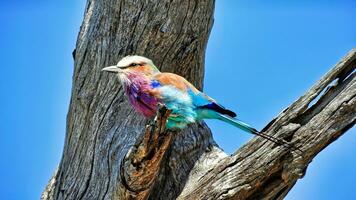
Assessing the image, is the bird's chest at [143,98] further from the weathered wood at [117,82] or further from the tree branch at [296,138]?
the weathered wood at [117,82]

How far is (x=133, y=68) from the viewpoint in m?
3.90

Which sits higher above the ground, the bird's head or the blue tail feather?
the bird's head


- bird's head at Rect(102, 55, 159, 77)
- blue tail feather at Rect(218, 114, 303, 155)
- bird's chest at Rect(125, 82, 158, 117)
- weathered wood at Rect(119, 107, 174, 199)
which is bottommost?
weathered wood at Rect(119, 107, 174, 199)

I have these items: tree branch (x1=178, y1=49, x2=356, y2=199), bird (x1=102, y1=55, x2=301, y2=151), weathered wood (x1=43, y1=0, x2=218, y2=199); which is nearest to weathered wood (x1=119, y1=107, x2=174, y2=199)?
bird (x1=102, y1=55, x2=301, y2=151)

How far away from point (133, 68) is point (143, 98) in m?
0.25

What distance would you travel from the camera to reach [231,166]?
3709 millimetres

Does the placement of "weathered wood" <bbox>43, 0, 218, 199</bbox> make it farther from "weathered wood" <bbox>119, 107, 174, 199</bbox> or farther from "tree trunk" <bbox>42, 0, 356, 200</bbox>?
"weathered wood" <bbox>119, 107, 174, 199</bbox>

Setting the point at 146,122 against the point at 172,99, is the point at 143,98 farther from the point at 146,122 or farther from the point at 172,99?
the point at 146,122

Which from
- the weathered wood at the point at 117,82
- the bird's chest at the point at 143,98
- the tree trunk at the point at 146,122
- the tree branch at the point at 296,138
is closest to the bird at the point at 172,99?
the bird's chest at the point at 143,98

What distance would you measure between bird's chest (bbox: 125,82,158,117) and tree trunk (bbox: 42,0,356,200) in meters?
0.29

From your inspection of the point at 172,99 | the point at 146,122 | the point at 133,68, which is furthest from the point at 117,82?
the point at 172,99

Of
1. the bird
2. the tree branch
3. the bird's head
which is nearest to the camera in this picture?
the tree branch

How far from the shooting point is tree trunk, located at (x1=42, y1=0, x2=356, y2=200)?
356 centimetres

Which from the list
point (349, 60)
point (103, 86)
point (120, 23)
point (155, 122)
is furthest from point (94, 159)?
point (349, 60)
